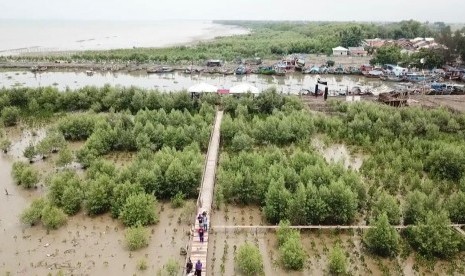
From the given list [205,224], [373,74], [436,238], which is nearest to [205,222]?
[205,224]

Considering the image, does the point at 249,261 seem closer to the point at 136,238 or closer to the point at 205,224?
the point at 205,224

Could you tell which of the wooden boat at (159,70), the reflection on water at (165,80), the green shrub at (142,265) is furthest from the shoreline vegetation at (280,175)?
the wooden boat at (159,70)

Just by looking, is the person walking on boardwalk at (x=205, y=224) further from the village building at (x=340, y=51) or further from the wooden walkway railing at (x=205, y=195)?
the village building at (x=340, y=51)

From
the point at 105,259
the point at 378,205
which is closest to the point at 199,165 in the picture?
the point at 105,259

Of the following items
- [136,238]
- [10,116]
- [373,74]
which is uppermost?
[373,74]

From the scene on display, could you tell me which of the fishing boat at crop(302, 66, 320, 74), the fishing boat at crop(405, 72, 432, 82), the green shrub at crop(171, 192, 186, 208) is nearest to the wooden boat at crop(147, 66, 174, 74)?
the fishing boat at crop(302, 66, 320, 74)
